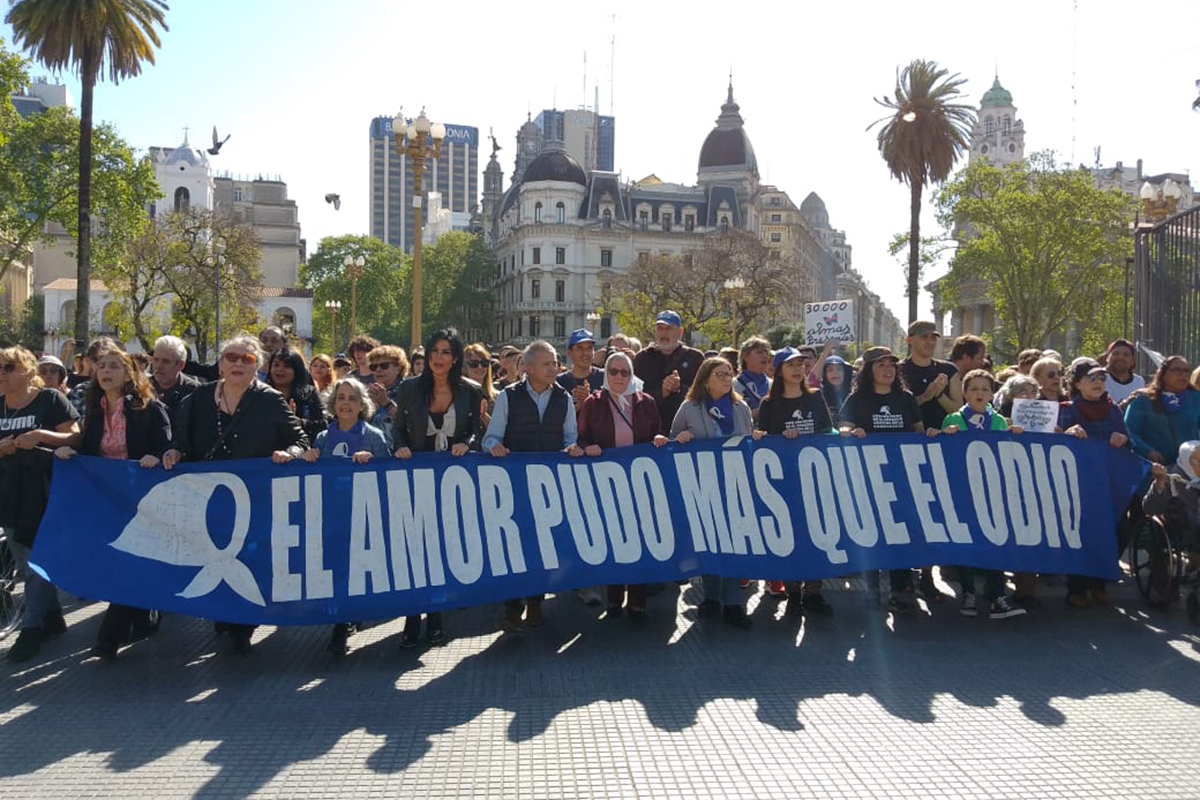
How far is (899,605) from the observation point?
23.9ft

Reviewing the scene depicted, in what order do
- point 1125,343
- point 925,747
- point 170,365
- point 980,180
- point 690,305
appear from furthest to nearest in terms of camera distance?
point 690,305 < point 980,180 < point 1125,343 < point 170,365 < point 925,747

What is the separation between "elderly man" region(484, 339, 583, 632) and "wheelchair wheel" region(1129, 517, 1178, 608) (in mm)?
4500

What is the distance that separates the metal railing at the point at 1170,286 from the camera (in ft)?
40.7

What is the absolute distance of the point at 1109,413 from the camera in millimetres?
7777

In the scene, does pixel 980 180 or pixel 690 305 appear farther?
pixel 690 305

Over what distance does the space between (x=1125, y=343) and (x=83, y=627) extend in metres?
8.86

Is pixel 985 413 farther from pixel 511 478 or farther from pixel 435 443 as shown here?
pixel 435 443

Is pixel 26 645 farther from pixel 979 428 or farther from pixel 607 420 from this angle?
pixel 979 428

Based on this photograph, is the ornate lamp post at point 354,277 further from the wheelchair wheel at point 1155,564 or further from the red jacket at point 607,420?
the wheelchair wheel at point 1155,564

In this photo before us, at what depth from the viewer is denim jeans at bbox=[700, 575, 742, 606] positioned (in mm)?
7031

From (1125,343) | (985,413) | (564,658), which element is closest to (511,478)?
(564,658)

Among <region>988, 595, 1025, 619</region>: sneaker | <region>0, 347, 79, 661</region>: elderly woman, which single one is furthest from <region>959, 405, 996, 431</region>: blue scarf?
<region>0, 347, 79, 661</region>: elderly woman

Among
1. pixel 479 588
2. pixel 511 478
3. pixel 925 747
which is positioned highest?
pixel 511 478

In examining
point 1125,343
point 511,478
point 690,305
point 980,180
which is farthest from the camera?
point 690,305
